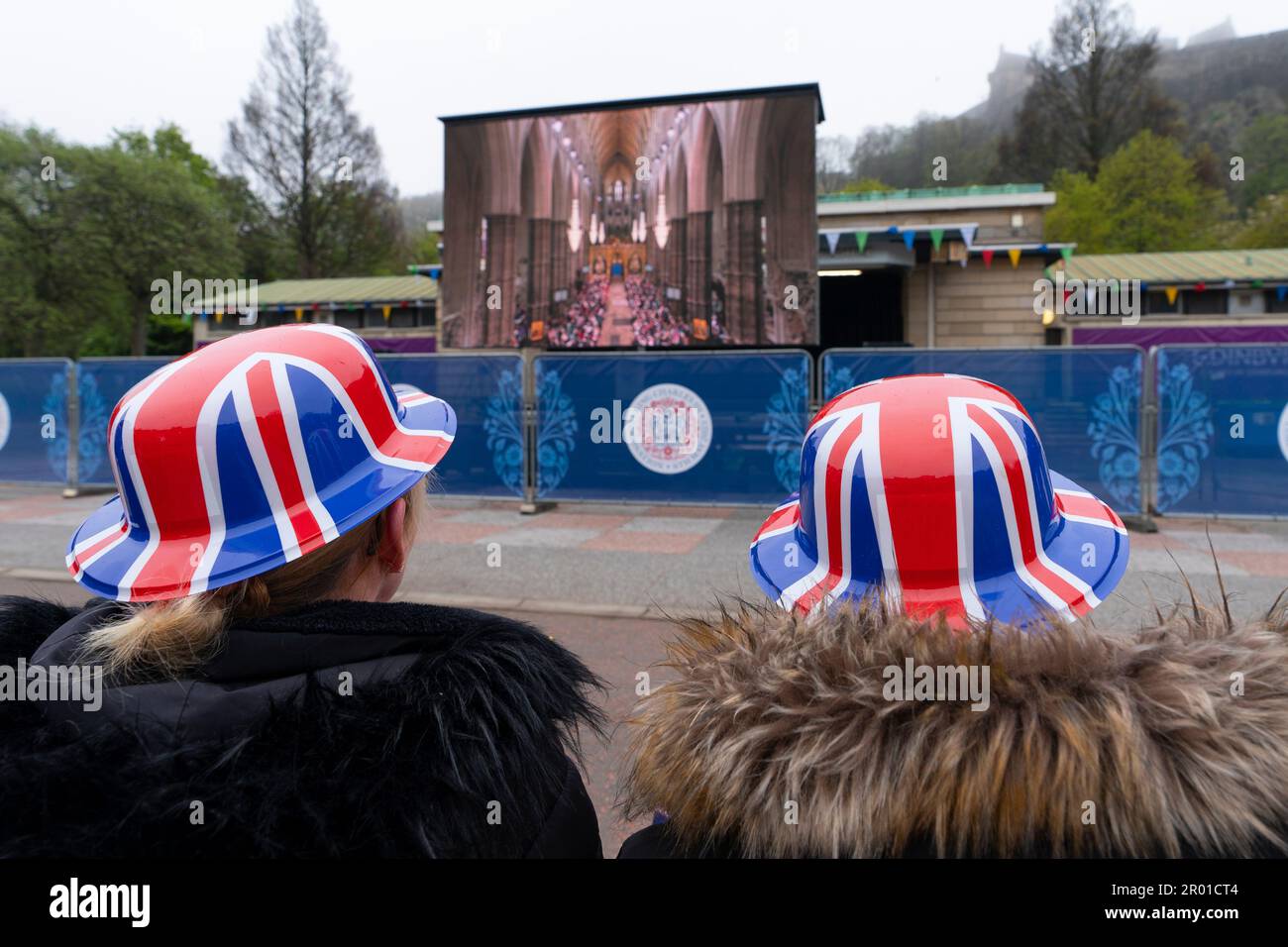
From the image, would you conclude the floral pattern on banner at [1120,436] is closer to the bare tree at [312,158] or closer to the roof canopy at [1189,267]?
the roof canopy at [1189,267]

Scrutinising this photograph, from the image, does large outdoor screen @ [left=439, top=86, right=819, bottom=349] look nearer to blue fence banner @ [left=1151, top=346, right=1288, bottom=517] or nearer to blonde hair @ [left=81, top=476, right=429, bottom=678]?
blue fence banner @ [left=1151, top=346, right=1288, bottom=517]

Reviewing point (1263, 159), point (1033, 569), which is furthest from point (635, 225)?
point (1263, 159)

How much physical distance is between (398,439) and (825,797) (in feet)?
3.47

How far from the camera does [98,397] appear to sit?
1328 centimetres

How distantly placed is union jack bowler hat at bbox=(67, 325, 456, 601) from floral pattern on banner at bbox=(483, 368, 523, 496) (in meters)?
10.1

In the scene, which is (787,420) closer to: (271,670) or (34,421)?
(271,670)

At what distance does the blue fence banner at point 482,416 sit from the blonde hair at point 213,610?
10.2 m

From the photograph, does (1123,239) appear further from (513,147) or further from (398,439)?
(398,439)

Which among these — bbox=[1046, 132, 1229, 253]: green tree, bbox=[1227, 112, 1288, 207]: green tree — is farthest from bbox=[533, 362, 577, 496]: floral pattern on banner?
bbox=[1227, 112, 1288, 207]: green tree

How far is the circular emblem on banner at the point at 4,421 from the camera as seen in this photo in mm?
13820

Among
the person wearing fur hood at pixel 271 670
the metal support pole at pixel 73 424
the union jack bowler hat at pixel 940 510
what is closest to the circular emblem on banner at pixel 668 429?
the metal support pole at pixel 73 424

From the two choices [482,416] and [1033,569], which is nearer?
[1033,569]

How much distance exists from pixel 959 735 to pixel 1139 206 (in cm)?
4623

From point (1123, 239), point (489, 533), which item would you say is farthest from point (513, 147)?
point (1123, 239)
